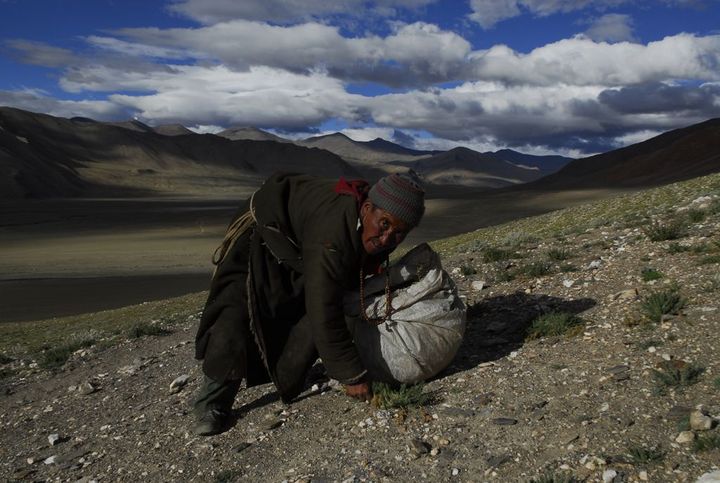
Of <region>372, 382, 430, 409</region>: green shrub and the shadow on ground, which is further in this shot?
the shadow on ground

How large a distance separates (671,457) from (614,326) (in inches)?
69.7

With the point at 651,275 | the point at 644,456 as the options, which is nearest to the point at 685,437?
the point at 644,456

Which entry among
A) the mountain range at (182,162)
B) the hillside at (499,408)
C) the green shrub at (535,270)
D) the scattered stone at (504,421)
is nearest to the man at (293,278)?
the hillside at (499,408)

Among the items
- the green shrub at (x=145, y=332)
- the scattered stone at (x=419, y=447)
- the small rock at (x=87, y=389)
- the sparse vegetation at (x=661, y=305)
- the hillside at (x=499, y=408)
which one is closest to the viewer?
the hillside at (x=499, y=408)

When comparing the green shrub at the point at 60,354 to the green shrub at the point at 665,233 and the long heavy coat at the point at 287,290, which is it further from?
the green shrub at the point at 665,233

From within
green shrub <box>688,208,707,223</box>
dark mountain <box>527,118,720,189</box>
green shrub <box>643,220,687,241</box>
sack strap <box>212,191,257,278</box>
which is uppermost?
sack strap <box>212,191,257,278</box>

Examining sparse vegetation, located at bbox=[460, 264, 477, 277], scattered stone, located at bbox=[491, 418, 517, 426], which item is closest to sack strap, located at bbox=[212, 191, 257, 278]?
scattered stone, located at bbox=[491, 418, 517, 426]

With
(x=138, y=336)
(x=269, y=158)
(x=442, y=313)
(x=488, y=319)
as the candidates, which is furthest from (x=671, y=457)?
(x=269, y=158)

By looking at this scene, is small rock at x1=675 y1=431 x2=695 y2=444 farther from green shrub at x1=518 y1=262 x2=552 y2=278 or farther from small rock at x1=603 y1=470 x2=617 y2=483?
green shrub at x1=518 y1=262 x2=552 y2=278

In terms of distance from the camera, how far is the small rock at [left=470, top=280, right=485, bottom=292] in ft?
22.2

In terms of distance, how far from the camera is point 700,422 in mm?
3314

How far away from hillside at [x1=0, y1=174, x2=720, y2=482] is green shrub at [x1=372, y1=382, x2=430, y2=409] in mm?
52

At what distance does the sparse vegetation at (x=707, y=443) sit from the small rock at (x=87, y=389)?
483 cm

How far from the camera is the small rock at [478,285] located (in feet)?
22.2
